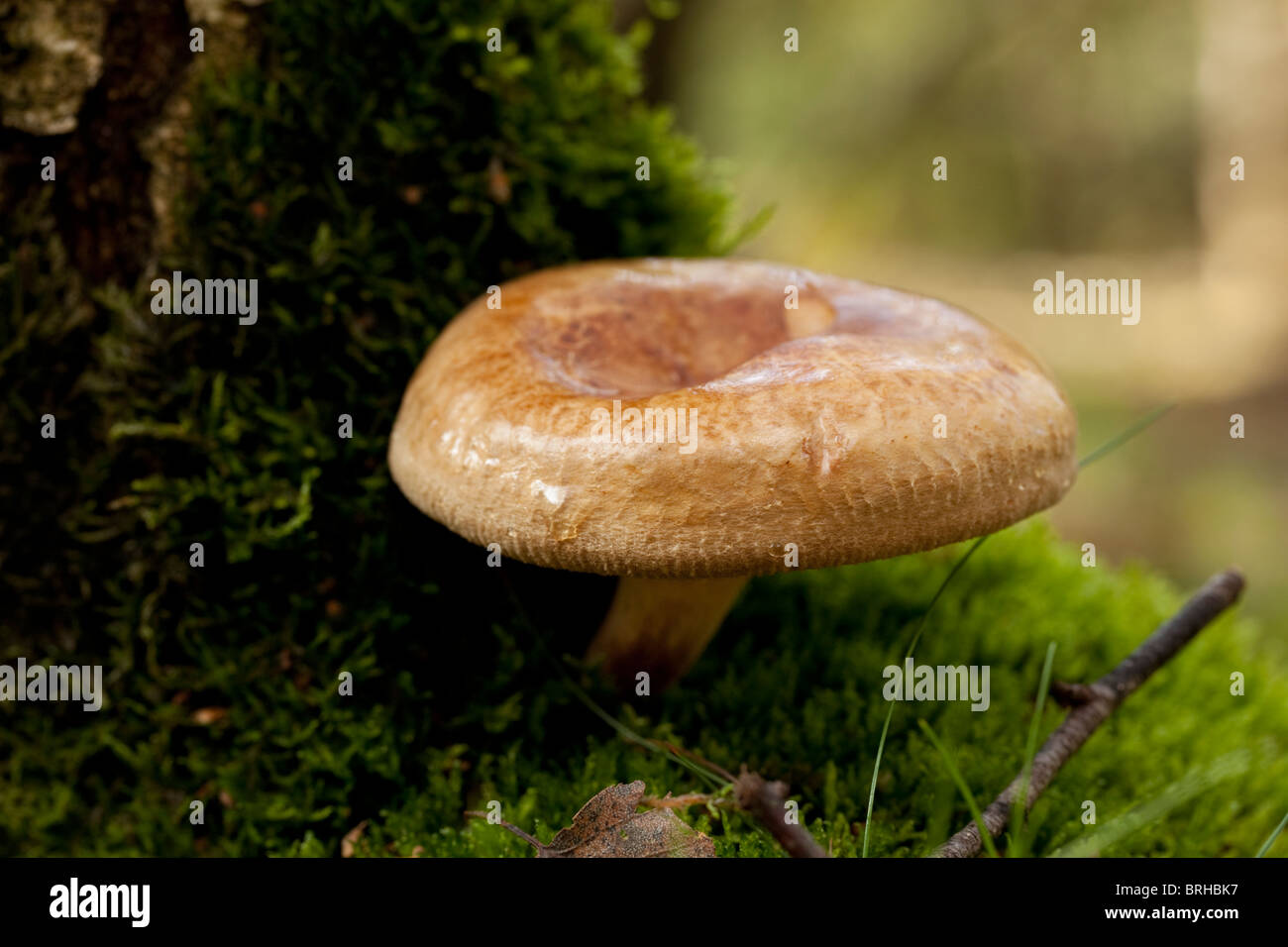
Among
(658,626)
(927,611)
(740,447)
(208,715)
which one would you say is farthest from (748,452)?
(208,715)

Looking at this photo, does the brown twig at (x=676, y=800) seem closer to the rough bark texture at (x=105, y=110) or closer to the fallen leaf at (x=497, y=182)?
the fallen leaf at (x=497, y=182)

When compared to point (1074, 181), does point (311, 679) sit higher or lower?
lower

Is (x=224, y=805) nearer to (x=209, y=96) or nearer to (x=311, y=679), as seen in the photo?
(x=311, y=679)

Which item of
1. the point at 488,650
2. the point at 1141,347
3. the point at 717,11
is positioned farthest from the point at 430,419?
the point at 1141,347

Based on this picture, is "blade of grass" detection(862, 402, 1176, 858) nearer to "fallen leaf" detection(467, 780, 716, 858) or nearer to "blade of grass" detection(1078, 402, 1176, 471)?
"blade of grass" detection(1078, 402, 1176, 471)

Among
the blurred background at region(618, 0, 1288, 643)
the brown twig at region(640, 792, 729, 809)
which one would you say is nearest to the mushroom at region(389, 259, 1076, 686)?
the brown twig at region(640, 792, 729, 809)
